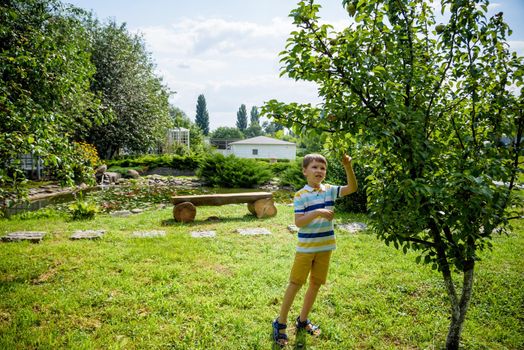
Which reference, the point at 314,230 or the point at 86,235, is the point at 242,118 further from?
the point at 314,230

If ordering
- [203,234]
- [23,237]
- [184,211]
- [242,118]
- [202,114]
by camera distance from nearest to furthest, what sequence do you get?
[23,237], [203,234], [184,211], [202,114], [242,118]

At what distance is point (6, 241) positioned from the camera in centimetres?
572

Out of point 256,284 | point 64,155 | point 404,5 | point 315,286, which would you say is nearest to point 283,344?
point 315,286

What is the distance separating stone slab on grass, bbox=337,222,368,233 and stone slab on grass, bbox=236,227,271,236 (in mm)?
1705

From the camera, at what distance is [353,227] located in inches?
289

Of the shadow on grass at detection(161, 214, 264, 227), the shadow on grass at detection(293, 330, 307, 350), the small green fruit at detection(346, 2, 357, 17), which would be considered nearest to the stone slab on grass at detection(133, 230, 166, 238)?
the shadow on grass at detection(161, 214, 264, 227)

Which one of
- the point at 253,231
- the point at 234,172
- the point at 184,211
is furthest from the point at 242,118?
the point at 253,231

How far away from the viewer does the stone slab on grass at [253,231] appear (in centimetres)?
676

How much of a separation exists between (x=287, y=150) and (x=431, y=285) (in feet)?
138

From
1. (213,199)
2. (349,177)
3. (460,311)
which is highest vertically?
(349,177)

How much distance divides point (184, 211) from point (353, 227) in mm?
3975

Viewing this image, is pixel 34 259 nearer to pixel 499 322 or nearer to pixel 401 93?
pixel 401 93

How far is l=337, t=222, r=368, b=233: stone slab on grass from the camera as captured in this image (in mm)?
7062

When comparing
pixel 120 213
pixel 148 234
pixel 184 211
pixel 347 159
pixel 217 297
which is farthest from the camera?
pixel 120 213
